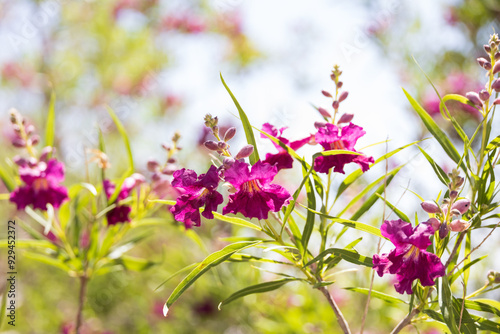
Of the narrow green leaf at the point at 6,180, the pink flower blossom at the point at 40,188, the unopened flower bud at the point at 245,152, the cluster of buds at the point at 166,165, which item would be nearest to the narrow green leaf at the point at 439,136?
the unopened flower bud at the point at 245,152

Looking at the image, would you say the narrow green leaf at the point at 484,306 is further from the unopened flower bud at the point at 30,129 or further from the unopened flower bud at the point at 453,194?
the unopened flower bud at the point at 30,129

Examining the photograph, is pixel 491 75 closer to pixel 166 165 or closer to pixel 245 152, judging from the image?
pixel 245 152

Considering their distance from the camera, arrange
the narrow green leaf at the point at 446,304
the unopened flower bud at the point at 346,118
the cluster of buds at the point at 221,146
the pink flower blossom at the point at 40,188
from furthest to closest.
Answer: the pink flower blossom at the point at 40,188, the unopened flower bud at the point at 346,118, the cluster of buds at the point at 221,146, the narrow green leaf at the point at 446,304

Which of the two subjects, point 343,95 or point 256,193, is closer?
point 256,193

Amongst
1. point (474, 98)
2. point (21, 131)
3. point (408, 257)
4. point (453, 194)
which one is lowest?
point (21, 131)

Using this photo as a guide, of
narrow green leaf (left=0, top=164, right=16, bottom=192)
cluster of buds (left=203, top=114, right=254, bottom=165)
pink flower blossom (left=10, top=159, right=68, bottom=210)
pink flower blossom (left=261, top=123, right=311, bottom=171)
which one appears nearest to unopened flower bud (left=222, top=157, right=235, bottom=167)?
cluster of buds (left=203, top=114, right=254, bottom=165)

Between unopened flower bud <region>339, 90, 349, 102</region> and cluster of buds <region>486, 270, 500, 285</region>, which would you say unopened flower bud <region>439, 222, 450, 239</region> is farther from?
unopened flower bud <region>339, 90, 349, 102</region>

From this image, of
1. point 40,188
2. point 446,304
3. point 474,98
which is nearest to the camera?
point 446,304

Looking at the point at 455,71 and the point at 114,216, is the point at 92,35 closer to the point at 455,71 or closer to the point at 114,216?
the point at 455,71

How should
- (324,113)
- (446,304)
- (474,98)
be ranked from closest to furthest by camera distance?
(446,304) < (474,98) < (324,113)

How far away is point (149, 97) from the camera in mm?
3785

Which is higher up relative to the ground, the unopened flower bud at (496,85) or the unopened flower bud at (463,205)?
the unopened flower bud at (496,85)

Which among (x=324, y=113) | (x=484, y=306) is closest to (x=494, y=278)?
(x=484, y=306)

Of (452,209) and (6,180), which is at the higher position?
(452,209)
